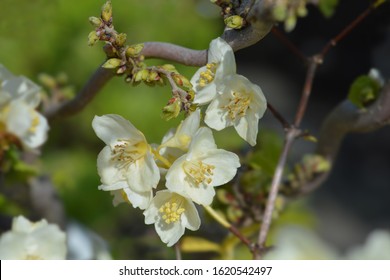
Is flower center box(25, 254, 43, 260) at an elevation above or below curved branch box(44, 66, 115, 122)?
below

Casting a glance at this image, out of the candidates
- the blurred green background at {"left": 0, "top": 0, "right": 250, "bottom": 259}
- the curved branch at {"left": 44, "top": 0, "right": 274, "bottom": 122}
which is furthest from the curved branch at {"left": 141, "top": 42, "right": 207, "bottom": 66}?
the blurred green background at {"left": 0, "top": 0, "right": 250, "bottom": 259}

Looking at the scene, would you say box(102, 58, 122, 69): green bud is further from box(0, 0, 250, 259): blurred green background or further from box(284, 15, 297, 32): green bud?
box(0, 0, 250, 259): blurred green background

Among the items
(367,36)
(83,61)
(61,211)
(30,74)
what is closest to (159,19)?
(83,61)

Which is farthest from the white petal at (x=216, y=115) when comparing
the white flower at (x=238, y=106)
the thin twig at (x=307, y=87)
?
the thin twig at (x=307, y=87)

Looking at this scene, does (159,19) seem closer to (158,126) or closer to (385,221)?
(158,126)

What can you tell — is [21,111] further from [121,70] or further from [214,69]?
[214,69]

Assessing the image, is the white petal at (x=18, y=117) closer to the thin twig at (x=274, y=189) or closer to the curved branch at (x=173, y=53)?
the curved branch at (x=173, y=53)
